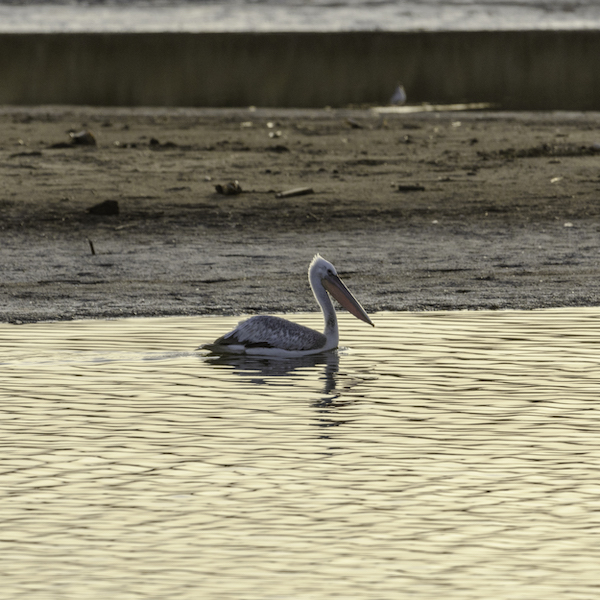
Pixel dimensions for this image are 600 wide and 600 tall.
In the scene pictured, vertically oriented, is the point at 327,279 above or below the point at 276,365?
above

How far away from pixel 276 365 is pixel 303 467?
282 cm

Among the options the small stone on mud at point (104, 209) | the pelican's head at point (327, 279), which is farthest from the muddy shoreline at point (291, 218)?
the pelican's head at point (327, 279)

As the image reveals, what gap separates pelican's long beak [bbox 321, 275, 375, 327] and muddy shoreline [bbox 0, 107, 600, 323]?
4.06 ft

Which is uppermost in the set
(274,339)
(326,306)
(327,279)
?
(327,279)

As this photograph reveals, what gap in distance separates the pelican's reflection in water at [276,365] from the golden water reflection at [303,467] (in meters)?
0.03

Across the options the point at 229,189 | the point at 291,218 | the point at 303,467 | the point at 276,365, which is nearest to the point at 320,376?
the point at 276,365

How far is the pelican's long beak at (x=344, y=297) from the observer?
1031 cm

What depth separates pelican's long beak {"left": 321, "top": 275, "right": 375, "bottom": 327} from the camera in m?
10.3

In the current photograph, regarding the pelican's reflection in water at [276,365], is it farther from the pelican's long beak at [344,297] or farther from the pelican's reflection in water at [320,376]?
the pelican's long beak at [344,297]

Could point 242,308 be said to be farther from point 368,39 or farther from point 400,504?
point 368,39

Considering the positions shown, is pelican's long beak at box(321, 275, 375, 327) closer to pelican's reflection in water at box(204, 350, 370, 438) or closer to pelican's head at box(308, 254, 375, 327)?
pelican's head at box(308, 254, 375, 327)

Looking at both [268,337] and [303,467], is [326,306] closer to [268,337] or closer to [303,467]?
[268,337]

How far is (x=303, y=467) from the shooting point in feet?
22.4

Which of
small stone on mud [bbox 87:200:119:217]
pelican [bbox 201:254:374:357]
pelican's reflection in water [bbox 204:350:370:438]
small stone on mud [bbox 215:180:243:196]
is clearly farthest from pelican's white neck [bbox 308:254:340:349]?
small stone on mud [bbox 215:180:243:196]
